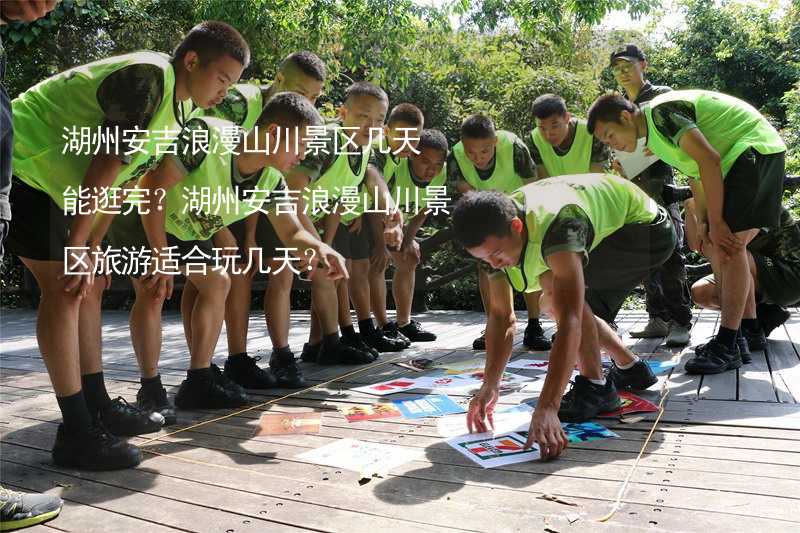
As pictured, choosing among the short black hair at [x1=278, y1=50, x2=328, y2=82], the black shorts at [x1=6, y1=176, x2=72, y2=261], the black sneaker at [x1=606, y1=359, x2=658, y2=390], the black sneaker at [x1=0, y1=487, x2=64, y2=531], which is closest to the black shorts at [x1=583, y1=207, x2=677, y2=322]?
the black sneaker at [x1=606, y1=359, x2=658, y2=390]

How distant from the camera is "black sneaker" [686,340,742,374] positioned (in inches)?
130

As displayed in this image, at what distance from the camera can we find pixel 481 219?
2.28 meters

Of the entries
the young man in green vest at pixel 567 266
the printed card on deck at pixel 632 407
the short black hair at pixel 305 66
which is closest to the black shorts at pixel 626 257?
the young man in green vest at pixel 567 266

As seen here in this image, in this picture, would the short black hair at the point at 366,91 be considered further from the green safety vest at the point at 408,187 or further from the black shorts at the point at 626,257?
the black shorts at the point at 626,257

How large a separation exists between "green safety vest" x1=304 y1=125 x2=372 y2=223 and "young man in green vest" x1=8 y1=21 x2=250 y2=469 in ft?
4.86

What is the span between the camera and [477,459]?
227 cm

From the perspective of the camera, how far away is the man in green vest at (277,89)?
355 centimetres

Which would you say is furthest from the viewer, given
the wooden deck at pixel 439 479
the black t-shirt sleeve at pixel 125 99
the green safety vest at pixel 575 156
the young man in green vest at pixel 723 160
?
the green safety vest at pixel 575 156

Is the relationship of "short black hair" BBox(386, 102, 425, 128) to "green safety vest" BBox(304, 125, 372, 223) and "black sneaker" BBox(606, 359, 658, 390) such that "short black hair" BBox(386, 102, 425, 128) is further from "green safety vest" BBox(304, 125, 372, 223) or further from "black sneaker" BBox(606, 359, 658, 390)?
"black sneaker" BBox(606, 359, 658, 390)

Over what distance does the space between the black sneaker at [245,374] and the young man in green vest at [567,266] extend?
50.0 inches

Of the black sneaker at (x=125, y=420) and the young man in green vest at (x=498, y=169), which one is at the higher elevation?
the young man in green vest at (x=498, y=169)

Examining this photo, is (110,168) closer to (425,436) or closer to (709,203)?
(425,436)

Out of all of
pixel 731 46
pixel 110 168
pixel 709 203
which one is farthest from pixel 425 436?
pixel 731 46

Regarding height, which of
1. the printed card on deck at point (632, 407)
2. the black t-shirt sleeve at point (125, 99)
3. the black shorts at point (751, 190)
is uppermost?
the black t-shirt sleeve at point (125, 99)
